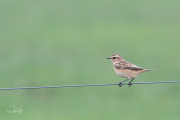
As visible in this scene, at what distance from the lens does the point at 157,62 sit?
19.8 metres

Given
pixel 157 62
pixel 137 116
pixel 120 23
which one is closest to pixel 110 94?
pixel 137 116

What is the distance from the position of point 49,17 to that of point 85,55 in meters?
8.27

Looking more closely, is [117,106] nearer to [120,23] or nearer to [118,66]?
[118,66]

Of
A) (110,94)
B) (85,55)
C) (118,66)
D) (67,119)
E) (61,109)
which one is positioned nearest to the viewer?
(118,66)

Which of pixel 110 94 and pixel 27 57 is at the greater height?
pixel 27 57

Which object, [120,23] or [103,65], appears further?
[120,23]

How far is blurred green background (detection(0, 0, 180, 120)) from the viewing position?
14492 mm

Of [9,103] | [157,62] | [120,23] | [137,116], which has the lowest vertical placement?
[137,116]

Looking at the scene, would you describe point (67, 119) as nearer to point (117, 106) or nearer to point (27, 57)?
point (117, 106)

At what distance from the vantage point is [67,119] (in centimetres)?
1327

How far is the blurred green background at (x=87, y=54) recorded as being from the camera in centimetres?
1449

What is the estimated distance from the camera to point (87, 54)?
21047 mm

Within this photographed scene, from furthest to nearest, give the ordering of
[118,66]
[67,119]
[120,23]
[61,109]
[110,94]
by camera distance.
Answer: [120,23]
[110,94]
[61,109]
[67,119]
[118,66]

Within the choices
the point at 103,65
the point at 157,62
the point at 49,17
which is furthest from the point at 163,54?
the point at 49,17
